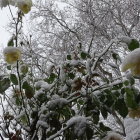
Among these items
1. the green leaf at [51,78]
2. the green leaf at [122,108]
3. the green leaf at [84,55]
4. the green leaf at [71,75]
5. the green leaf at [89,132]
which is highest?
the green leaf at [84,55]

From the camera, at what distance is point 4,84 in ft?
3.76

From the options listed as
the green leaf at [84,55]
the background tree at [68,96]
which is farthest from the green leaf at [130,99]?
the green leaf at [84,55]

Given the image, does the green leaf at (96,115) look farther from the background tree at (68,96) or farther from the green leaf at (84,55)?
the green leaf at (84,55)

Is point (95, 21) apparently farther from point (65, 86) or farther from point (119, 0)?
point (65, 86)

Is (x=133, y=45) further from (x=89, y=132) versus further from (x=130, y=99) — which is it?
(x=89, y=132)

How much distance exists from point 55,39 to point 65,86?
8902mm

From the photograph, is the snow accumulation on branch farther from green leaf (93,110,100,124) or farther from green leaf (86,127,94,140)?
green leaf (93,110,100,124)

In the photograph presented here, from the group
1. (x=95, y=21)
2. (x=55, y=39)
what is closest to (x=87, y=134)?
(x=95, y=21)

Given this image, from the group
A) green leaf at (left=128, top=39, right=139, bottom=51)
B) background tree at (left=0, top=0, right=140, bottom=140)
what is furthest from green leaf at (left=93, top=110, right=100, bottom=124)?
green leaf at (left=128, top=39, right=139, bottom=51)

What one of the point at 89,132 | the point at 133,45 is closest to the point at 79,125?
the point at 89,132

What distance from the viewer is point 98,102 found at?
105 cm

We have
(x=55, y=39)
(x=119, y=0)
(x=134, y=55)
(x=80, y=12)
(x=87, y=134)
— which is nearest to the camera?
(x=134, y=55)

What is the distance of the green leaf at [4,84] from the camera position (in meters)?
1.12

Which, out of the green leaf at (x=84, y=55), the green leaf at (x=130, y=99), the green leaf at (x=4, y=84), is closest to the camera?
the green leaf at (x=130, y=99)
